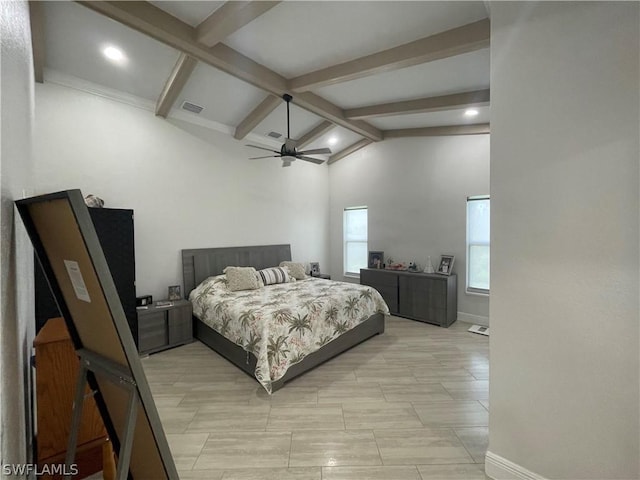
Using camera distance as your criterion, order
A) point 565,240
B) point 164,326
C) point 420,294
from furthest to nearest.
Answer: point 420,294 → point 164,326 → point 565,240

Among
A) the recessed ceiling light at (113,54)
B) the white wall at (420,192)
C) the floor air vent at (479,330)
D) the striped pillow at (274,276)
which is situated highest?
the recessed ceiling light at (113,54)

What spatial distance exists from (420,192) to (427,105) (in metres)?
1.66

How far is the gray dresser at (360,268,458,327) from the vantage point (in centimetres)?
445

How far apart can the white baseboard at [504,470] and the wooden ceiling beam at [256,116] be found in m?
4.15

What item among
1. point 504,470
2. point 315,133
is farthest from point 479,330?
point 315,133

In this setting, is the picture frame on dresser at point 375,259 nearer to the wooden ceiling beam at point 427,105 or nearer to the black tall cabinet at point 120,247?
the wooden ceiling beam at point 427,105

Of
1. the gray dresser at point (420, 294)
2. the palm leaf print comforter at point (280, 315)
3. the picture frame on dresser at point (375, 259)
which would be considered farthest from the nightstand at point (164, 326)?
the picture frame on dresser at point (375, 259)

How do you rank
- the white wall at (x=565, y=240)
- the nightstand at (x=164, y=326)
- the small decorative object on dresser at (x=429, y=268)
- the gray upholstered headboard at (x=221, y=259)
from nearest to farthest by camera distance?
the white wall at (x=565, y=240), the nightstand at (x=164, y=326), the gray upholstered headboard at (x=221, y=259), the small decorative object on dresser at (x=429, y=268)

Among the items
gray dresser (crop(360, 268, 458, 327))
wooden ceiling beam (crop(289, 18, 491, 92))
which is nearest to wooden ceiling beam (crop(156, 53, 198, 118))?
wooden ceiling beam (crop(289, 18, 491, 92))

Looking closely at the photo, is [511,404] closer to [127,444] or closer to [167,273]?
[127,444]

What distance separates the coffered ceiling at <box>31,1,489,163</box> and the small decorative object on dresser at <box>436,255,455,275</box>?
2048mm

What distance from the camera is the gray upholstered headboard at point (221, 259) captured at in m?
4.24

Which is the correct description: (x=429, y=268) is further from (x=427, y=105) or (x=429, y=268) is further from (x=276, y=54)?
(x=276, y=54)

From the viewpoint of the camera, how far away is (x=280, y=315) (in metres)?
2.87
